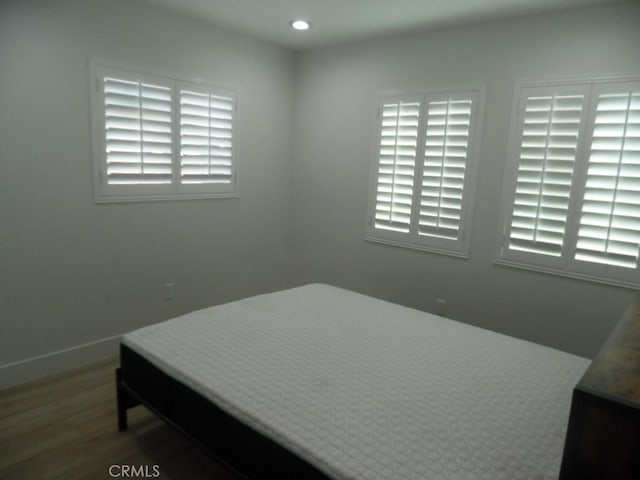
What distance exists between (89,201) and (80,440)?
1.45 m

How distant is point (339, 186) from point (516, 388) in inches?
94.9

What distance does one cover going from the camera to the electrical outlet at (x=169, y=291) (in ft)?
10.7

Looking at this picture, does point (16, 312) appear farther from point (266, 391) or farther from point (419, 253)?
point (419, 253)

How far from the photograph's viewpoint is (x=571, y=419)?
0.95 metres

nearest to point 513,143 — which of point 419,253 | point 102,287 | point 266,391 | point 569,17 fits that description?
point 569,17

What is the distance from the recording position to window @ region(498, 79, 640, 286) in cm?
242

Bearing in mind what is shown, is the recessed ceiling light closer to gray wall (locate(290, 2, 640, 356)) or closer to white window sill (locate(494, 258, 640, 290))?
gray wall (locate(290, 2, 640, 356))

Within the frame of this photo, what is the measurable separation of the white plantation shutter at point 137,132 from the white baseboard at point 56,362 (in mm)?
1137

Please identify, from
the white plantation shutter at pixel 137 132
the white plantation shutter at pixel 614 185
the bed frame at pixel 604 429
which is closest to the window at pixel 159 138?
the white plantation shutter at pixel 137 132

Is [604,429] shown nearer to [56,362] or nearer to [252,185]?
[56,362]

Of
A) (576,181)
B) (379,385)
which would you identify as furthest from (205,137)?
(576,181)

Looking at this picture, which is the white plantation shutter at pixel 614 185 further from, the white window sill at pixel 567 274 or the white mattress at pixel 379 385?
the white mattress at pixel 379 385

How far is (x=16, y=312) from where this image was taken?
255 cm

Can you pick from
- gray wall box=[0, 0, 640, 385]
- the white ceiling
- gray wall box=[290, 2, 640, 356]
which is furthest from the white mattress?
the white ceiling
